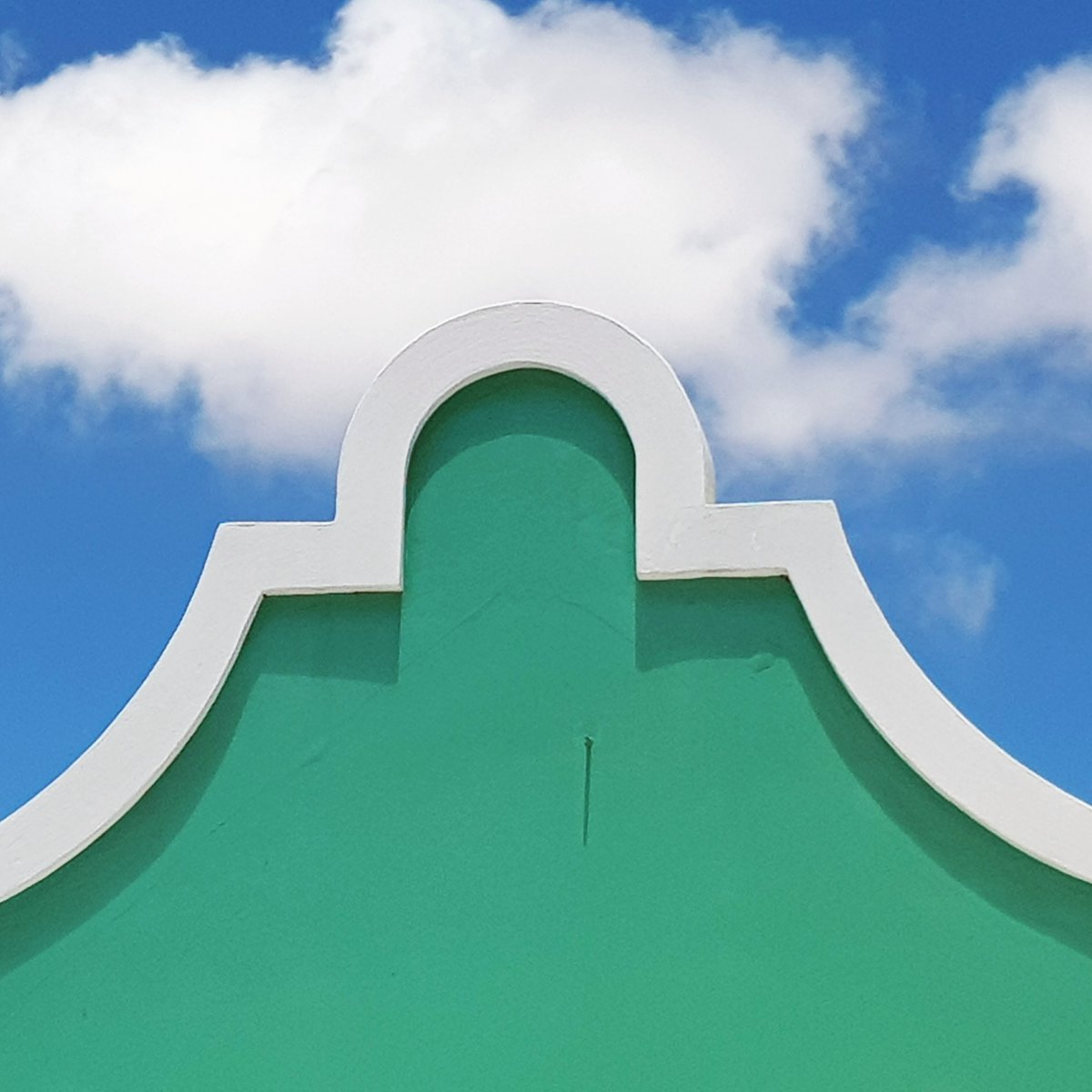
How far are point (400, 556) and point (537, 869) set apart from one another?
109cm

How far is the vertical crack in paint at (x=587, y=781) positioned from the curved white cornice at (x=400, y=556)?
572 mm

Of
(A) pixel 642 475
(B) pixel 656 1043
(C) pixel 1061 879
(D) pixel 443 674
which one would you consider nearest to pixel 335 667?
(D) pixel 443 674

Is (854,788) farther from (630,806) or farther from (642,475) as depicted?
(642,475)

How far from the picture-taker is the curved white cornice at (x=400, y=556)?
5.01 metres

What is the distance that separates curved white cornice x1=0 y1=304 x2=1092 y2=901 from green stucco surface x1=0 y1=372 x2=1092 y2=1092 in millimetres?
87

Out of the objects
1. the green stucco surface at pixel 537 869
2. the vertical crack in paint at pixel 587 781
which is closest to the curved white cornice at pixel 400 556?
the green stucco surface at pixel 537 869

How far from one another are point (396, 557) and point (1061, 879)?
226 centimetres

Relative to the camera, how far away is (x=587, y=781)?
16.6ft

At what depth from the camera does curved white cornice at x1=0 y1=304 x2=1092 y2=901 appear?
16.4 ft

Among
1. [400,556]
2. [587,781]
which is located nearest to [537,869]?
[587,781]

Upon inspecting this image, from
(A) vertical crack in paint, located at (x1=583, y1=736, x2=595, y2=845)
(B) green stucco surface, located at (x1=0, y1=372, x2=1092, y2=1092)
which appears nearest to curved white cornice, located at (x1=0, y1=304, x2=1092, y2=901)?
(B) green stucco surface, located at (x1=0, y1=372, x2=1092, y2=1092)

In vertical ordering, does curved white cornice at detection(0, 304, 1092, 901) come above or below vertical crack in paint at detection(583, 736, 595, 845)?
above

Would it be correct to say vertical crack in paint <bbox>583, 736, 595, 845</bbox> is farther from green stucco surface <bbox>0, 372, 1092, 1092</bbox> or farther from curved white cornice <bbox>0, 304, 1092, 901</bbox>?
curved white cornice <bbox>0, 304, 1092, 901</bbox>

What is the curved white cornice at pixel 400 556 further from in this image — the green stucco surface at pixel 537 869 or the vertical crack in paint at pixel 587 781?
the vertical crack in paint at pixel 587 781
